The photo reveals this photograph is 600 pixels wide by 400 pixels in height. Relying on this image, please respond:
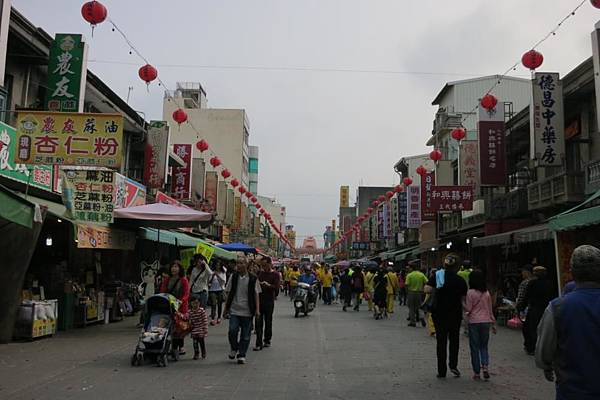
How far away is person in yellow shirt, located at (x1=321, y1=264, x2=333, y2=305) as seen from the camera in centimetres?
2567

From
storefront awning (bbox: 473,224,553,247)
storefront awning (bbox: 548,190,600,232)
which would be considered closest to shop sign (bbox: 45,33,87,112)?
storefront awning (bbox: 548,190,600,232)

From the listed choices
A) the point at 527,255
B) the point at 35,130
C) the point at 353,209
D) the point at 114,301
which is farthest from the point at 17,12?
the point at 353,209

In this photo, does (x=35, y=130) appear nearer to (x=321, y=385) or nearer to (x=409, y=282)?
(x=321, y=385)

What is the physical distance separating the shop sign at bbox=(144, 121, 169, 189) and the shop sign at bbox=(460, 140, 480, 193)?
12.2 meters

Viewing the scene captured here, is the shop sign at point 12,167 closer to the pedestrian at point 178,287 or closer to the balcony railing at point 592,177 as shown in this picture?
the pedestrian at point 178,287

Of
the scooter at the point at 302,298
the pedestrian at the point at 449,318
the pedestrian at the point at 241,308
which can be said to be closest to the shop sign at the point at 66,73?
the pedestrian at the point at 241,308

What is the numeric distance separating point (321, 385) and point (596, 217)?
554cm

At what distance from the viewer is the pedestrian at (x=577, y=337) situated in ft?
11.0

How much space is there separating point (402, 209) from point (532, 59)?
2437cm

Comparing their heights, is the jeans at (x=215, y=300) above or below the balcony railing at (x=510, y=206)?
below

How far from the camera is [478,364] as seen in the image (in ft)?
27.0

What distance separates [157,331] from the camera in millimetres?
9055

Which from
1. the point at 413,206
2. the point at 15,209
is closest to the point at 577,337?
the point at 15,209

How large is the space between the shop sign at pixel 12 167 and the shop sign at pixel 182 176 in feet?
51.1
